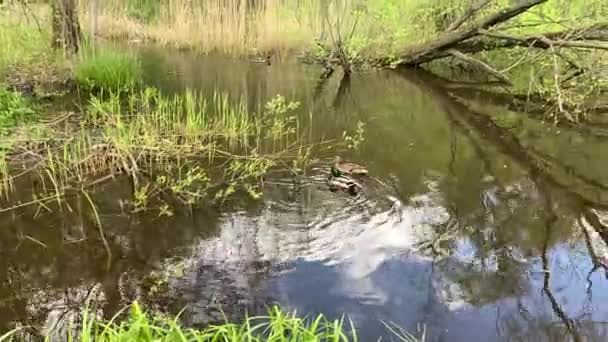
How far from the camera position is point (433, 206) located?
15.9 ft

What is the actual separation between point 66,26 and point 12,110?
2.60 meters

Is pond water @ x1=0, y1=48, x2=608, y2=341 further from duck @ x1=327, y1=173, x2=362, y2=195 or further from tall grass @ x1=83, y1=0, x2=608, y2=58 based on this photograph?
tall grass @ x1=83, y1=0, x2=608, y2=58

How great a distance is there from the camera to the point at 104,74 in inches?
292

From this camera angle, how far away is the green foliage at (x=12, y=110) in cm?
563

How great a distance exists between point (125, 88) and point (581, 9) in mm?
7127

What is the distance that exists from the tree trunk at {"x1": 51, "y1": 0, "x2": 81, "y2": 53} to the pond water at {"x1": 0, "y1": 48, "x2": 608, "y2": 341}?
417 cm

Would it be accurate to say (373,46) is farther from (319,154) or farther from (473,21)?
(319,154)

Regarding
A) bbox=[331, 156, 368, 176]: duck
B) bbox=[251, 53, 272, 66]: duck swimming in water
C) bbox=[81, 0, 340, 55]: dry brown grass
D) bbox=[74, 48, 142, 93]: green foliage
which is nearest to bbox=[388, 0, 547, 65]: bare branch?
bbox=[81, 0, 340, 55]: dry brown grass

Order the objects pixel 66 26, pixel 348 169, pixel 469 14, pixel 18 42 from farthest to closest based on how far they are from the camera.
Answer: pixel 469 14
pixel 18 42
pixel 66 26
pixel 348 169

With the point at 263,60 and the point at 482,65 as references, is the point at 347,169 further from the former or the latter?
the point at 263,60

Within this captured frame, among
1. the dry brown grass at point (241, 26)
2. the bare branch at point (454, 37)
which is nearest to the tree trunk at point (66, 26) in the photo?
the dry brown grass at point (241, 26)

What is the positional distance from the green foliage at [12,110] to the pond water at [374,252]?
1.69 metres

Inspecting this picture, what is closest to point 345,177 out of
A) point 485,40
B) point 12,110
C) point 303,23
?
point 12,110

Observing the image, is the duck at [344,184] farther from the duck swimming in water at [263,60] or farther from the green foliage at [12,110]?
the duck swimming in water at [263,60]
